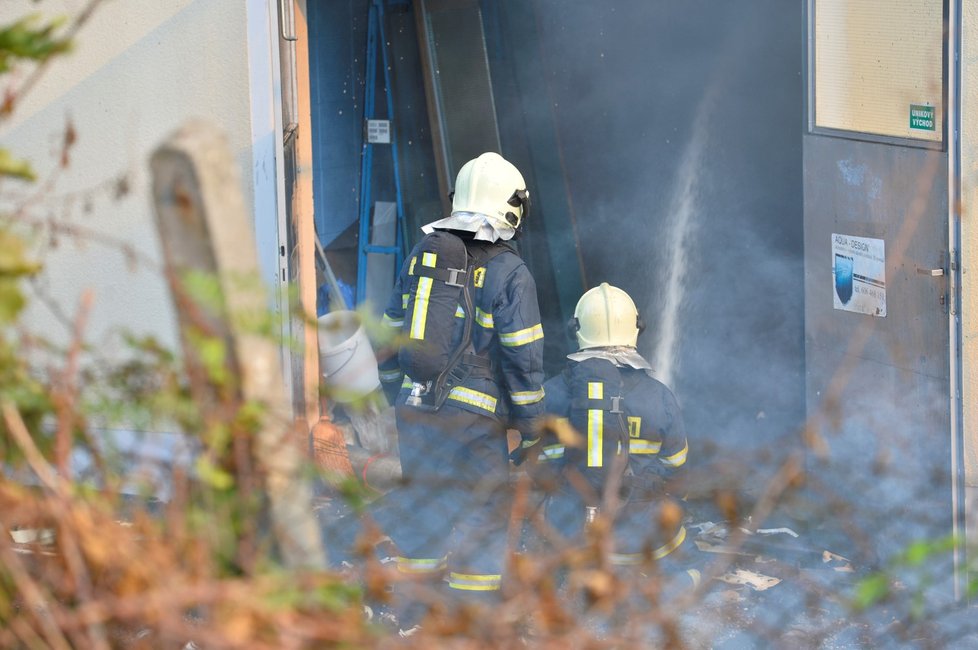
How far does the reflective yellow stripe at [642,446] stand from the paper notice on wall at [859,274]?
1.07 metres

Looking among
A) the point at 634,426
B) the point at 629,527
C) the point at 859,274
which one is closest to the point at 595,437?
the point at 634,426

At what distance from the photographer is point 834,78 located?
172 inches

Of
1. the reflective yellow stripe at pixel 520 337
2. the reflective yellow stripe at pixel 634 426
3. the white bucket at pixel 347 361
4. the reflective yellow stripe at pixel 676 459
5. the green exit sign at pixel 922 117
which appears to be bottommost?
the reflective yellow stripe at pixel 676 459

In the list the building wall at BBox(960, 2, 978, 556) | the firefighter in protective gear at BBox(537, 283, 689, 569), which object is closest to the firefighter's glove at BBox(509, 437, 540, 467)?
the firefighter in protective gear at BBox(537, 283, 689, 569)

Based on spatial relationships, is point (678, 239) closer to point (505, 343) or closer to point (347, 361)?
point (347, 361)

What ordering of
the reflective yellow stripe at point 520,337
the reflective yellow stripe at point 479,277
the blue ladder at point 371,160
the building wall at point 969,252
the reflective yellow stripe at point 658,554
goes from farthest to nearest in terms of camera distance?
the blue ladder at point 371,160 < the reflective yellow stripe at point 479,277 < the reflective yellow stripe at point 520,337 < the reflective yellow stripe at point 658,554 < the building wall at point 969,252

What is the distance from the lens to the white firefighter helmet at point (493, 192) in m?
4.48

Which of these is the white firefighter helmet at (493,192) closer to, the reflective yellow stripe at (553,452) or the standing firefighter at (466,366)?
the standing firefighter at (466,366)

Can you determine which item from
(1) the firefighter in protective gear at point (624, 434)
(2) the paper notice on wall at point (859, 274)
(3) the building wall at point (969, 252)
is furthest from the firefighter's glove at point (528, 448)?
(3) the building wall at point (969, 252)

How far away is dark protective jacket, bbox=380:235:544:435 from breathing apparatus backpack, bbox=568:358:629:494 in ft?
0.65

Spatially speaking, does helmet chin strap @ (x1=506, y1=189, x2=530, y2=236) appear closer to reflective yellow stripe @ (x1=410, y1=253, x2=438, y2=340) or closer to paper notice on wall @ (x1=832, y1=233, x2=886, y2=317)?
reflective yellow stripe @ (x1=410, y1=253, x2=438, y2=340)

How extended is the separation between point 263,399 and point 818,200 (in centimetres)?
394

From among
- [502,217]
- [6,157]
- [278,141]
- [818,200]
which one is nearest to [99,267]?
[278,141]

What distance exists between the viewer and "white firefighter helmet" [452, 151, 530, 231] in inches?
176
